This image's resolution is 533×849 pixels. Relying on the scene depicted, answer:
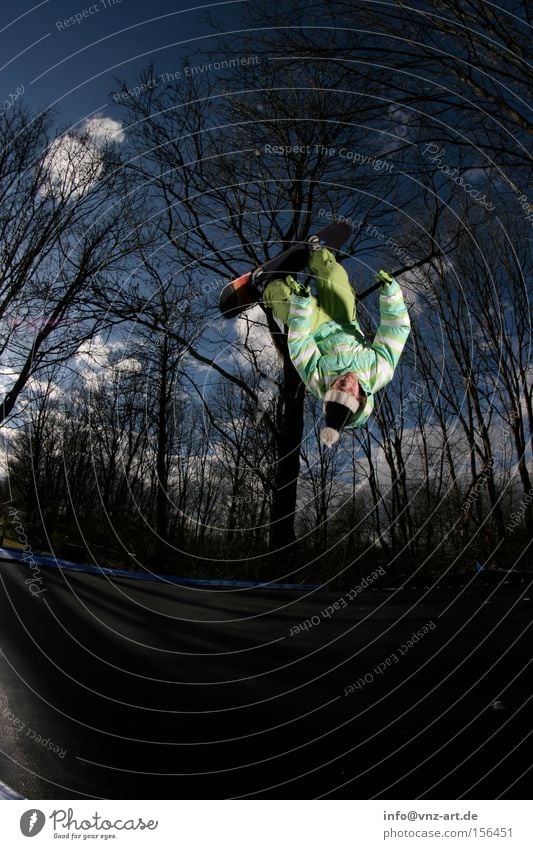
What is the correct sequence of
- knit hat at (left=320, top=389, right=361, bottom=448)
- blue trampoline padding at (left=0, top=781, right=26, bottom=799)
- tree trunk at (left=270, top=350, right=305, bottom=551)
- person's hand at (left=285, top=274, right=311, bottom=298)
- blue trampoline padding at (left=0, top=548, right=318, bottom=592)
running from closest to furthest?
blue trampoline padding at (left=0, top=781, right=26, bottom=799) → knit hat at (left=320, top=389, right=361, bottom=448) → person's hand at (left=285, top=274, right=311, bottom=298) → blue trampoline padding at (left=0, top=548, right=318, bottom=592) → tree trunk at (left=270, top=350, right=305, bottom=551)

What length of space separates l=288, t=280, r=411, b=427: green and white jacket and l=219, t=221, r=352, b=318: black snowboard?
10.5 inches

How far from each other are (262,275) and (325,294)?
13.5 inches

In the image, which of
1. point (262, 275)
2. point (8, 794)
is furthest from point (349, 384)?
point (8, 794)

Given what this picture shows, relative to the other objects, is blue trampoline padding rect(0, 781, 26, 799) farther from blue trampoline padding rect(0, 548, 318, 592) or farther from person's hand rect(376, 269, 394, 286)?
person's hand rect(376, 269, 394, 286)

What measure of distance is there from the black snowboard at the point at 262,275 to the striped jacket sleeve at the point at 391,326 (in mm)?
485

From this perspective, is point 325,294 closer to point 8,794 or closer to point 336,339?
point 336,339

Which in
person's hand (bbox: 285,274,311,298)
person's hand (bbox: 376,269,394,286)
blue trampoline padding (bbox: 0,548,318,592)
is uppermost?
person's hand (bbox: 376,269,394,286)

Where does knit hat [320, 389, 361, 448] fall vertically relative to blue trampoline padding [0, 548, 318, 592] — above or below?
above

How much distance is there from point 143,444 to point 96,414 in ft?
1.12

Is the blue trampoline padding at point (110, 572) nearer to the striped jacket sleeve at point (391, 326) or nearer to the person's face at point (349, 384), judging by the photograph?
the person's face at point (349, 384)

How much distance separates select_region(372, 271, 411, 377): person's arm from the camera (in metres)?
2.33

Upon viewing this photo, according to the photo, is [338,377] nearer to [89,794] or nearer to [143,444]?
[143,444]

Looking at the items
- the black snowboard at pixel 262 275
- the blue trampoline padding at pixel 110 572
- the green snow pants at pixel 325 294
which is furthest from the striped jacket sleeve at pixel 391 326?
the blue trampoline padding at pixel 110 572

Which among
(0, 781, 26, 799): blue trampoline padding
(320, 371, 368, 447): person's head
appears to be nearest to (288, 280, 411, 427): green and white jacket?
(320, 371, 368, 447): person's head
